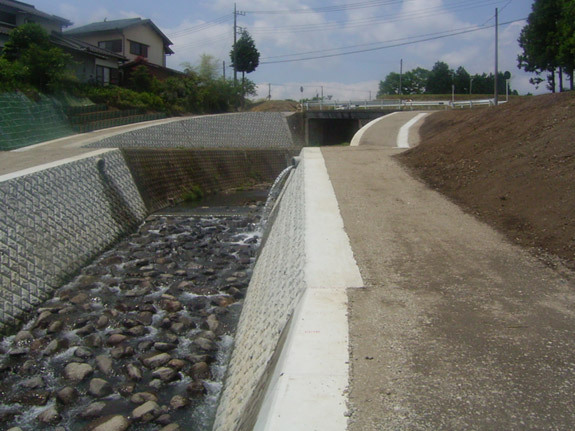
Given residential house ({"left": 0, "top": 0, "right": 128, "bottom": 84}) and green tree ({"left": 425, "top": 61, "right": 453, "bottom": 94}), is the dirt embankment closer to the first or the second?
residential house ({"left": 0, "top": 0, "right": 128, "bottom": 84})

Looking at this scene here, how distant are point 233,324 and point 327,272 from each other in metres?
3.75

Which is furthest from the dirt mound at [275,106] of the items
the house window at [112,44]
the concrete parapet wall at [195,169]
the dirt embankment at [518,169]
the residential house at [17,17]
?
the dirt embankment at [518,169]

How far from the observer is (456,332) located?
15.1 ft

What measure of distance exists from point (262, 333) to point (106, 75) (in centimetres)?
3617

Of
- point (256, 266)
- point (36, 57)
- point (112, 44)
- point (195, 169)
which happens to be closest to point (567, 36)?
point (195, 169)

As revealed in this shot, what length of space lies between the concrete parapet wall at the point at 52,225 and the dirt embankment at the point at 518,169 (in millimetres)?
8157

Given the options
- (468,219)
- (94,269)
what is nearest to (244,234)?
(94,269)

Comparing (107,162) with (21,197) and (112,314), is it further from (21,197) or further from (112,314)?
(112,314)

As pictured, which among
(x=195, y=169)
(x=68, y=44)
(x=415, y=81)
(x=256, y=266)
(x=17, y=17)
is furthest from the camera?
(x=415, y=81)

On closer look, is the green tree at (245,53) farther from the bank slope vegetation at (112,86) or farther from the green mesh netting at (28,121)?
the green mesh netting at (28,121)

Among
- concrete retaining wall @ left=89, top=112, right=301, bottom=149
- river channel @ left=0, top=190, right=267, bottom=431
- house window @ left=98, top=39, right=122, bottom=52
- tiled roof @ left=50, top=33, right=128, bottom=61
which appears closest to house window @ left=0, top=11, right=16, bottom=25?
tiled roof @ left=50, top=33, right=128, bottom=61

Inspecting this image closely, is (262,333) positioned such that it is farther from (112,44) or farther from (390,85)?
(390,85)

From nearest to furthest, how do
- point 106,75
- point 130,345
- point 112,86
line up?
1. point 130,345
2. point 112,86
3. point 106,75

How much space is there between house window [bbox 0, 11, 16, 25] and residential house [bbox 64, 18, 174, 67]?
8320 millimetres
